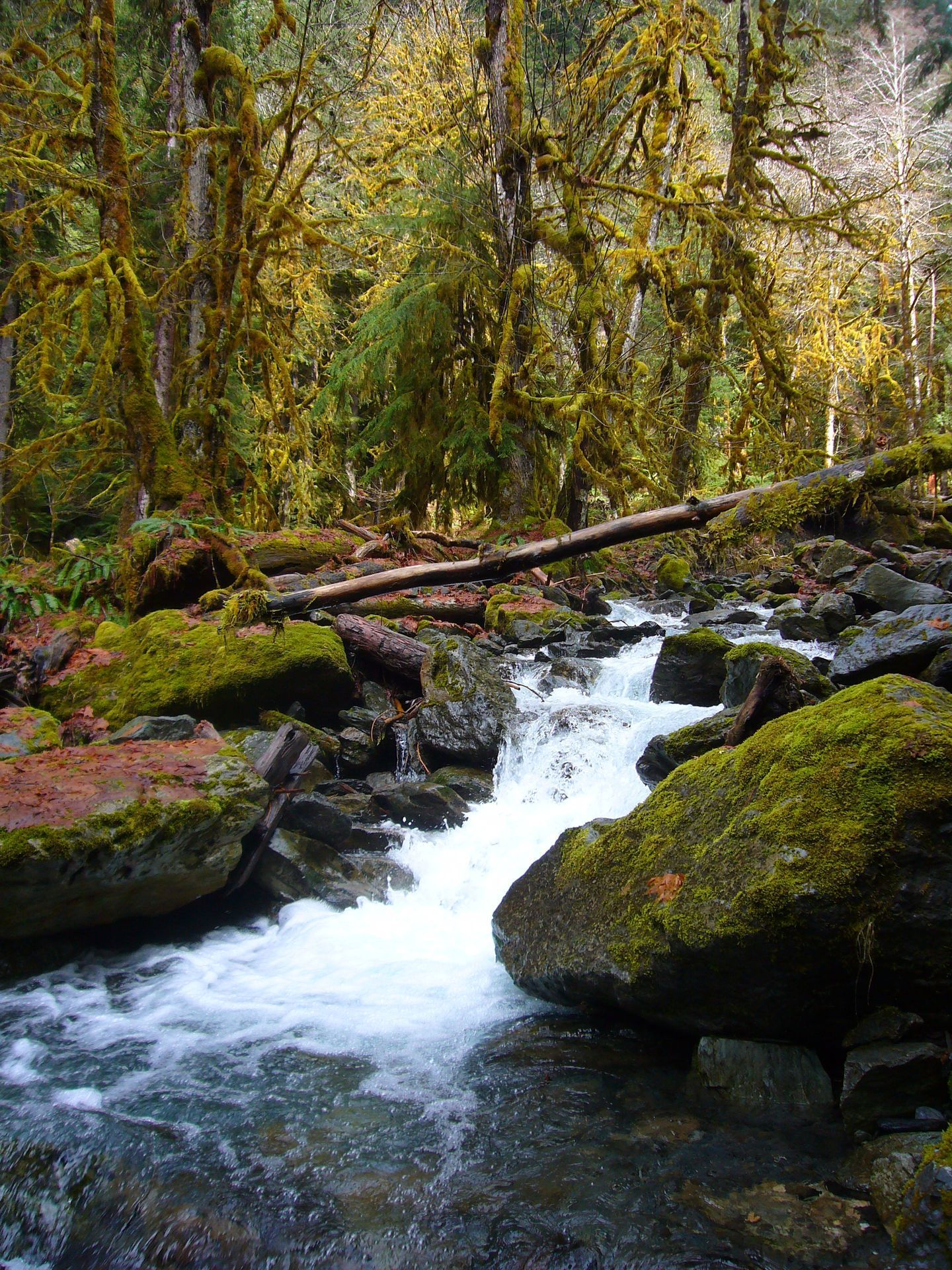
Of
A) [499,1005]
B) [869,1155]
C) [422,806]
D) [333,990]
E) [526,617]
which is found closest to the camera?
[869,1155]

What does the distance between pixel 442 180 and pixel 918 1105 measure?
41.6 ft

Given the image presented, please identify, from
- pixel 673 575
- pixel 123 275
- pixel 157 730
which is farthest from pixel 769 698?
pixel 673 575

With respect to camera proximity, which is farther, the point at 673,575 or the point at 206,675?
the point at 673,575

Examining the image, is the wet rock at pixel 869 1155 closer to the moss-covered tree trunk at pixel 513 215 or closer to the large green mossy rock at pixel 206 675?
the large green mossy rock at pixel 206 675

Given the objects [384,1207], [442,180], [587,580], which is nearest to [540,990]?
[384,1207]

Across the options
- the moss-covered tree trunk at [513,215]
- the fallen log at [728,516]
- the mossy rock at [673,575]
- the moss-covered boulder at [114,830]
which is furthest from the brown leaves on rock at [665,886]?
→ the mossy rock at [673,575]

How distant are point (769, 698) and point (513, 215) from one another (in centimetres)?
934

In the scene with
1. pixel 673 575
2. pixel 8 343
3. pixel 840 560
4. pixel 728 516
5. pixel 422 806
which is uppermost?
pixel 8 343

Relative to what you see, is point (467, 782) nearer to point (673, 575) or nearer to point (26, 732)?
point (26, 732)

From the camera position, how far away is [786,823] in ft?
10.5

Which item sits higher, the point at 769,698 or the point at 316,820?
the point at 769,698

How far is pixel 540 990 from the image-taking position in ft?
13.4

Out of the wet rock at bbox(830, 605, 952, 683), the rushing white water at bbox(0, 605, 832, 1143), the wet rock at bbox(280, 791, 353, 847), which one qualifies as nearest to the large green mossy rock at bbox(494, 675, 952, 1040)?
the rushing white water at bbox(0, 605, 832, 1143)

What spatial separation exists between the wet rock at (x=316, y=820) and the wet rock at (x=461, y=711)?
1539mm
